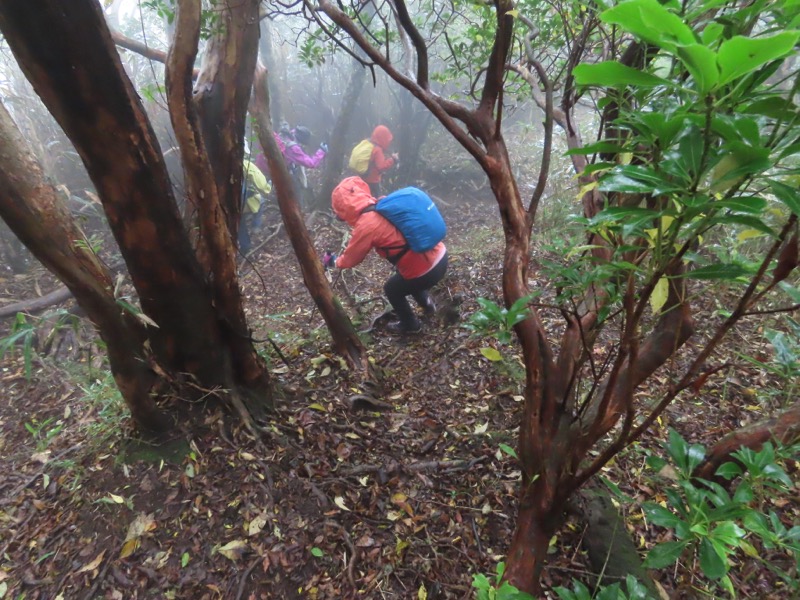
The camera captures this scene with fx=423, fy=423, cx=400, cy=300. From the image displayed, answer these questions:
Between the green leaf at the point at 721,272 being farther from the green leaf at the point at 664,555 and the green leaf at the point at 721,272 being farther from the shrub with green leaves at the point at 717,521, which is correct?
the green leaf at the point at 664,555

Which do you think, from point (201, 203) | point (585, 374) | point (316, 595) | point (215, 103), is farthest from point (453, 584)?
point (215, 103)

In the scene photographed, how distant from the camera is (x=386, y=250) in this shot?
152 inches

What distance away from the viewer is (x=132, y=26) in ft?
33.8

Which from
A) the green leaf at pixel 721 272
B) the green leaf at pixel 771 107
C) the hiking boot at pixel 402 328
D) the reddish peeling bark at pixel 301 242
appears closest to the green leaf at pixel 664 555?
the green leaf at pixel 721 272

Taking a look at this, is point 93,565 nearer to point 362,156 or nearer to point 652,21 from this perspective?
point 652,21

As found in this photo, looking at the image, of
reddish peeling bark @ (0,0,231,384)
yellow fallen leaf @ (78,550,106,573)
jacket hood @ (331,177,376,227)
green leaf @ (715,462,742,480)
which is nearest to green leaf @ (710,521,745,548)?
green leaf @ (715,462,742,480)

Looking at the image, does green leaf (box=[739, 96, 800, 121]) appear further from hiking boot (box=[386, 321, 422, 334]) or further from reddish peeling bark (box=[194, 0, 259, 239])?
hiking boot (box=[386, 321, 422, 334])

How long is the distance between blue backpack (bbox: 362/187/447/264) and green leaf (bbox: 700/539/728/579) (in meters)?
3.00

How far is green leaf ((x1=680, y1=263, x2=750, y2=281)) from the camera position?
2.93ft

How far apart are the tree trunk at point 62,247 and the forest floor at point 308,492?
0.42m

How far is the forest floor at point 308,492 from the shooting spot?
1.96 metres

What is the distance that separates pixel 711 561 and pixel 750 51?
1121mm

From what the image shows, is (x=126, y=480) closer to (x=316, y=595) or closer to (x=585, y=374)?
(x=316, y=595)

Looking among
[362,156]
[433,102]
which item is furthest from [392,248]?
[362,156]
